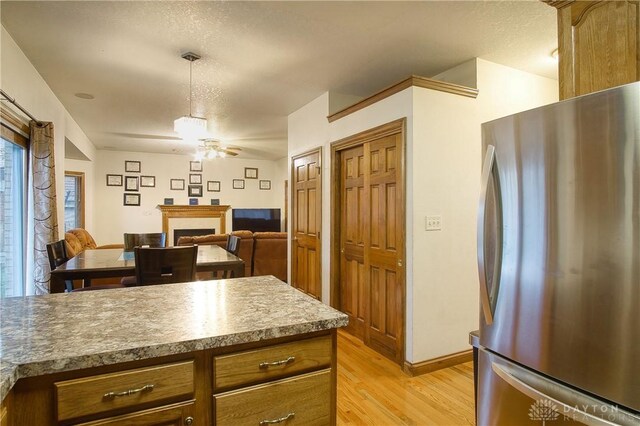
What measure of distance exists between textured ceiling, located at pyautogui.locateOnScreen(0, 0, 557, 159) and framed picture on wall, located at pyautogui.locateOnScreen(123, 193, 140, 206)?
374cm

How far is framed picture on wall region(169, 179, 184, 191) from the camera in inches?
317

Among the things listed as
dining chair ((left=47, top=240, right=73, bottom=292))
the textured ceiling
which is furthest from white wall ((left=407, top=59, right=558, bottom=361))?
dining chair ((left=47, top=240, right=73, bottom=292))

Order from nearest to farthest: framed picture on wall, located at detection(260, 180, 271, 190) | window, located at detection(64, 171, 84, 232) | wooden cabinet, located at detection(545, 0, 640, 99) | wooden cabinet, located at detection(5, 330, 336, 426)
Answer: wooden cabinet, located at detection(5, 330, 336, 426)
wooden cabinet, located at detection(545, 0, 640, 99)
window, located at detection(64, 171, 84, 232)
framed picture on wall, located at detection(260, 180, 271, 190)

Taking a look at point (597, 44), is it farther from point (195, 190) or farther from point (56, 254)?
point (195, 190)

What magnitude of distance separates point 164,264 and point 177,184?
6.33 m

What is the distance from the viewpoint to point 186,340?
1.00 m

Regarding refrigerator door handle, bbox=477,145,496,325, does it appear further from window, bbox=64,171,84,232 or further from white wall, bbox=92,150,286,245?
white wall, bbox=92,150,286,245

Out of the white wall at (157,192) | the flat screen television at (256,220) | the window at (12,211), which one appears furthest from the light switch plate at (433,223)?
the white wall at (157,192)

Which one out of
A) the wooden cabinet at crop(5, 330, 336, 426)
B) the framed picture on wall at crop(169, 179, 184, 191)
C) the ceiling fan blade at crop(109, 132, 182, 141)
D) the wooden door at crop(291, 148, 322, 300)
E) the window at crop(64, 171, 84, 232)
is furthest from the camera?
the framed picture on wall at crop(169, 179, 184, 191)

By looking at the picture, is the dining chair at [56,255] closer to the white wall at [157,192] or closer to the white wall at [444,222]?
the white wall at [444,222]

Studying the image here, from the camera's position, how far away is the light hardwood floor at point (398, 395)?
2102mm

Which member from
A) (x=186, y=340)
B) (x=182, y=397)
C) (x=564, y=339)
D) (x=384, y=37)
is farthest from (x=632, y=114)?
(x=384, y=37)

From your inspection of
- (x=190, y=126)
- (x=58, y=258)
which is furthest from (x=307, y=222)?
(x=58, y=258)

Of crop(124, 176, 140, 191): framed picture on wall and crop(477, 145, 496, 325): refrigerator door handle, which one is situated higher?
crop(124, 176, 140, 191): framed picture on wall
